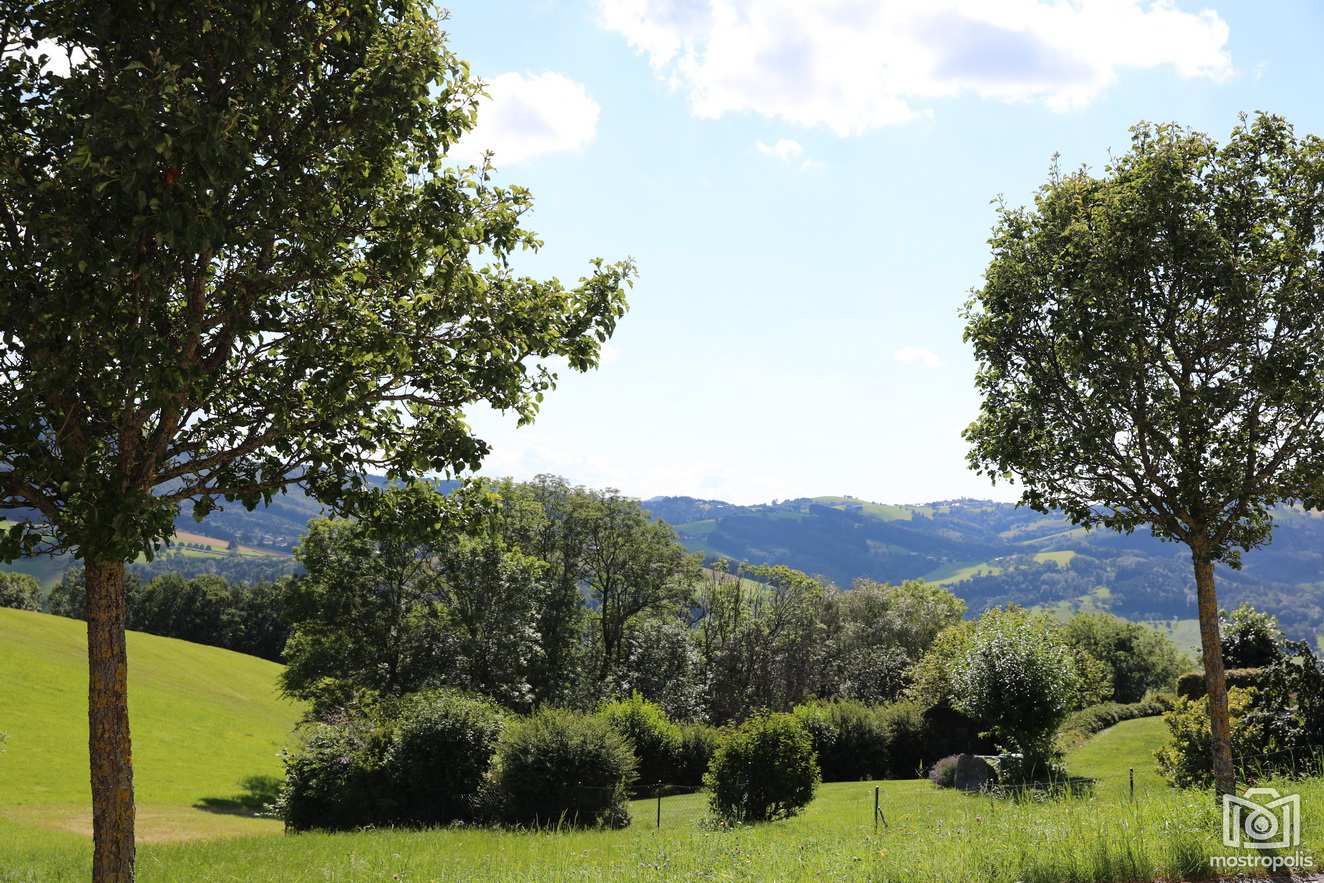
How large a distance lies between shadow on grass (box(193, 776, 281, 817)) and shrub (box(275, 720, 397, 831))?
1400cm

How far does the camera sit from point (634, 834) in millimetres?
20891

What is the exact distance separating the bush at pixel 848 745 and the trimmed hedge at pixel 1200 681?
15.0 m

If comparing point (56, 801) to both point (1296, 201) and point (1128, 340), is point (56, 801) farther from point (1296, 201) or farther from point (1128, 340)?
point (1296, 201)

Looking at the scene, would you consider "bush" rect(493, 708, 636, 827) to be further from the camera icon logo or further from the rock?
the camera icon logo

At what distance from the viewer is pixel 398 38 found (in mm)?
9055

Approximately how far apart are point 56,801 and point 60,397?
41.9 metres

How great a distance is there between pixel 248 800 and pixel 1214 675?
46159 millimetres

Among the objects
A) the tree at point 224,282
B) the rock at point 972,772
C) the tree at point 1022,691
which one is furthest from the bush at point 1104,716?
the tree at point 224,282

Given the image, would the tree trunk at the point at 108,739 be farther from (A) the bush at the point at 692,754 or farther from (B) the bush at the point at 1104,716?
(B) the bush at the point at 1104,716

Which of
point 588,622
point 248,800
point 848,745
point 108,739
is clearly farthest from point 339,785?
point 588,622

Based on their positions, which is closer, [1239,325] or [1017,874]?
[1017,874]

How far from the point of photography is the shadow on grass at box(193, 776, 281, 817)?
41938 millimetres

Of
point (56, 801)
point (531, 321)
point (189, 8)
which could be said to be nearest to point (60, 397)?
point (189, 8)

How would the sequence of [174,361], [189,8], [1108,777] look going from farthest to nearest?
[1108,777] < [189,8] < [174,361]
